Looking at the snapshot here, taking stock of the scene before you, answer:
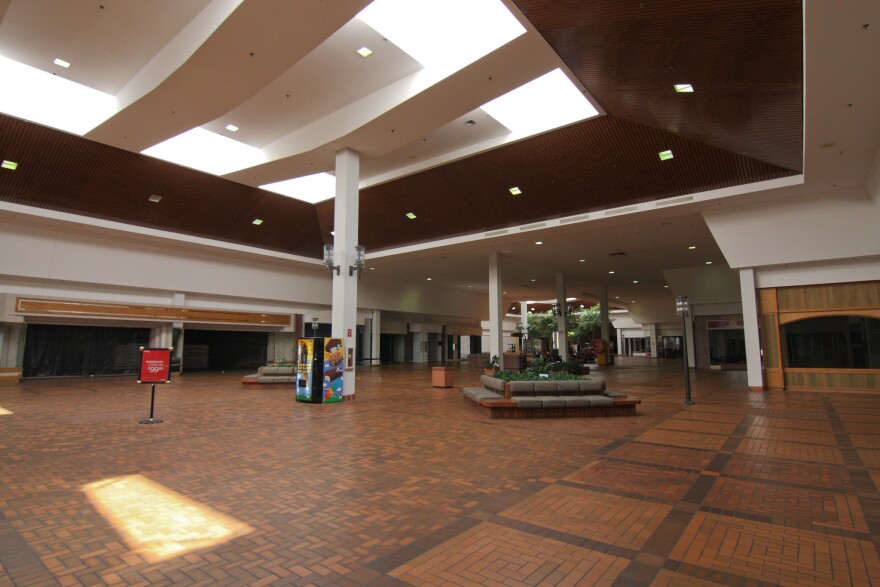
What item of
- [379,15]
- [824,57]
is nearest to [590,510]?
[824,57]

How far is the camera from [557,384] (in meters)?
8.87

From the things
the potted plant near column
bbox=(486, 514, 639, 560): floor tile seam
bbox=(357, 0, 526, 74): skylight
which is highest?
bbox=(357, 0, 526, 74): skylight

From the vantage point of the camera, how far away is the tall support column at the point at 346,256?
456 inches

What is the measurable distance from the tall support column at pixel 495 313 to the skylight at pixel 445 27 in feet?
36.7

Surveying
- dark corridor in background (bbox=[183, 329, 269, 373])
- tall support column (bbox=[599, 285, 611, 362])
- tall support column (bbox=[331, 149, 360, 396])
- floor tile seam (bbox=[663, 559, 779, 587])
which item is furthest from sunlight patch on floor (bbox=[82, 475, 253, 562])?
tall support column (bbox=[599, 285, 611, 362])

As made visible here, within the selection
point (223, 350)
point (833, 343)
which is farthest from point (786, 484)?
point (223, 350)

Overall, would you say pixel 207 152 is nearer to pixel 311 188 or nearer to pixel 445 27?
pixel 311 188

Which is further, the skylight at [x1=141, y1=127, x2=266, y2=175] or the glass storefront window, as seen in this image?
the skylight at [x1=141, y1=127, x2=266, y2=175]

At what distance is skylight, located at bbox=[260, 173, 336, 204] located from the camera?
57.3ft

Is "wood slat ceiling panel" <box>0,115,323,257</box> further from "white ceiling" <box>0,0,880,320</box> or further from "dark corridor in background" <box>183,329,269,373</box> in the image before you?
"dark corridor in background" <box>183,329,269,373</box>

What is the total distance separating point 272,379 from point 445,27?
11.6 m

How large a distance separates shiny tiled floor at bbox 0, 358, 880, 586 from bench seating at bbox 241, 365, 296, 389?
698 cm

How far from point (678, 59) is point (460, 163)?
23.5 feet

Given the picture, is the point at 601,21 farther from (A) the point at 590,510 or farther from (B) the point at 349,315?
(B) the point at 349,315
